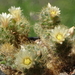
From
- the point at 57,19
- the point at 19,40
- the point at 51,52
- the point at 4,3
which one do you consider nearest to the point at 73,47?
the point at 51,52

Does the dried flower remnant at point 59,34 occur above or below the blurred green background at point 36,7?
below

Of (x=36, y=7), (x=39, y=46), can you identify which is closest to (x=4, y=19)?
(x=39, y=46)

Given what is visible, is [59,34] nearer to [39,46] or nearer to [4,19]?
[39,46]

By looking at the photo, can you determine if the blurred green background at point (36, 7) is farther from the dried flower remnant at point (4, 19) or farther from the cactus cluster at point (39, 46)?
the dried flower remnant at point (4, 19)

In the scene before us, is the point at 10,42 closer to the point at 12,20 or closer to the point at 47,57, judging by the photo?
→ the point at 12,20

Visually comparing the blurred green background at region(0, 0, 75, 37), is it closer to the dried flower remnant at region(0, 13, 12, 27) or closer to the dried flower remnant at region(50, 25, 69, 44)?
the dried flower remnant at region(0, 13, 12, 27)

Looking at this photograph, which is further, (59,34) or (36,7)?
(36,7)

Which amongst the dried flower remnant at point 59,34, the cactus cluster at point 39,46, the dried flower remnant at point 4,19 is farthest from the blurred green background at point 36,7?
the dried flower remnant at point 59,34

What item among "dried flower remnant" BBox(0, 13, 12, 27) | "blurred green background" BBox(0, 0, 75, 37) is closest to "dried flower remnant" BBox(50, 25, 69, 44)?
"dried flower remnant" BBox(0, 13, 12, 27)
